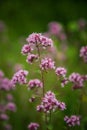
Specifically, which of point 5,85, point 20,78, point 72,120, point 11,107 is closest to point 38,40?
point 20,78

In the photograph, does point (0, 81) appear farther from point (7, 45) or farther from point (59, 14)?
point (59, 14)

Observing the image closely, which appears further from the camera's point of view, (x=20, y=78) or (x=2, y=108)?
(x=2, y=108)

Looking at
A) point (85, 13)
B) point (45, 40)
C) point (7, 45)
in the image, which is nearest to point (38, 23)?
point (85, 13)

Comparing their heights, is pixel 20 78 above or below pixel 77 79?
below

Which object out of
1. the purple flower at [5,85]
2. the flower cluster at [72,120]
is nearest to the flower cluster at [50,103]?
the flower cluster at [72,120]

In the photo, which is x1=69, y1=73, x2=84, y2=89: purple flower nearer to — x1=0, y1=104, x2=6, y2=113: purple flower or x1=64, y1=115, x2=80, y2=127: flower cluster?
x1=64, y1=115, x2=80, y2=127: flower cluster

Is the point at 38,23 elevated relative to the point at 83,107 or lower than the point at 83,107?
elevated

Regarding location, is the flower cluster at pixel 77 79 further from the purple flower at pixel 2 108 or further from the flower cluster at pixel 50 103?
the purple flower at pixel 2 108

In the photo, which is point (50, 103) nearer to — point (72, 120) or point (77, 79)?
point (72, 120)
